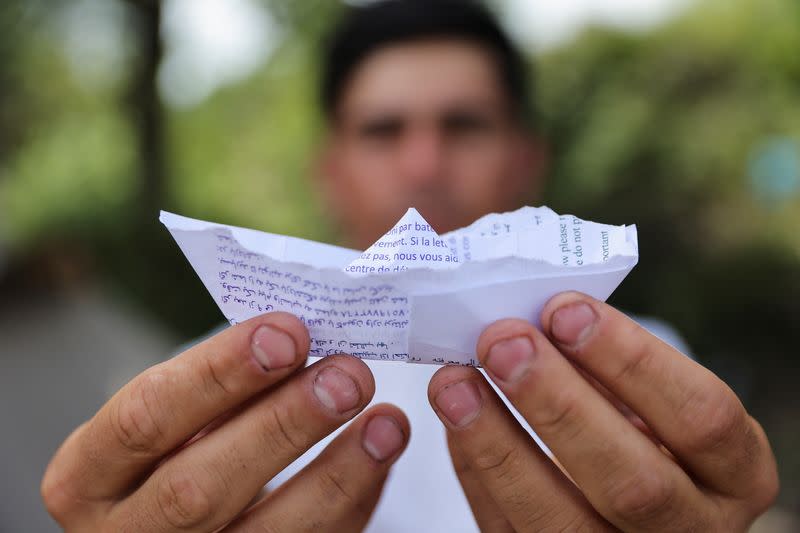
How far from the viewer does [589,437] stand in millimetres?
848

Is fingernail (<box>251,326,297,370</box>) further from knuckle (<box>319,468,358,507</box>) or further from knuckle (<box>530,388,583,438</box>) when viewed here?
knuckle (<box>530,388,583,438</box>)

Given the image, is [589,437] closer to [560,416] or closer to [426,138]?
[560,416]

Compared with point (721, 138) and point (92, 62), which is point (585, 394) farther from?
point (92, 62)

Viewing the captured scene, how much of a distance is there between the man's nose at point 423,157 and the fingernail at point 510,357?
1394 millimetres

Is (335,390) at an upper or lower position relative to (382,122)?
lower

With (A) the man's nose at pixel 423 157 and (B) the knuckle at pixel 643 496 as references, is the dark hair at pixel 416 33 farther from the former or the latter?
(B) the knuckle at pixel 643 496

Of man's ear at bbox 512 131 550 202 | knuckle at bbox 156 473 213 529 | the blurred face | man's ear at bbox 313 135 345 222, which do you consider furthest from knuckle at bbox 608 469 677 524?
man's ear at bbox 313 135 345 222

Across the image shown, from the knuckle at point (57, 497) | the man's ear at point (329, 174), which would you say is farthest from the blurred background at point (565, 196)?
the knuckle at point (57, 497)

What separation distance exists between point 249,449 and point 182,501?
0.13 metres

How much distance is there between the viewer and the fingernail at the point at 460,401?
857 mm

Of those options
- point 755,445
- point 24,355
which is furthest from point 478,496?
point 24,355

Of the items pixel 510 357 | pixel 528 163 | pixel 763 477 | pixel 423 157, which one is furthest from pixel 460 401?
pixel 528 163

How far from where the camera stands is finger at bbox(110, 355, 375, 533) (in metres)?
0.86

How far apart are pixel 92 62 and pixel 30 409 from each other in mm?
5868
